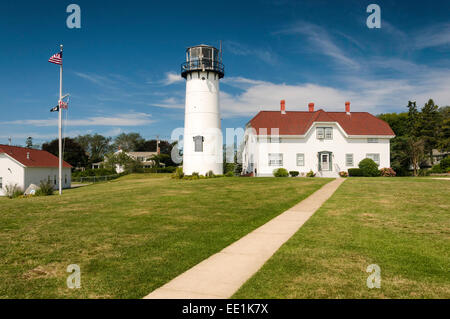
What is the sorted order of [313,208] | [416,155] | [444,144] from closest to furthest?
[313,208] → [416,155] → [444,144]

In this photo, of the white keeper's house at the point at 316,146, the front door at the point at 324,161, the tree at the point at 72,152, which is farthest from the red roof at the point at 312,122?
the tree at the point at 72,152

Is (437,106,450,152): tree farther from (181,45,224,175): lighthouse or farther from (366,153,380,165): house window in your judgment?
(181,45,224,175): lighthouse

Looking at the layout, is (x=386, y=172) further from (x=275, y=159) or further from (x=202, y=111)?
(x=202, y=111)

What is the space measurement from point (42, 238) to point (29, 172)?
32977 mm

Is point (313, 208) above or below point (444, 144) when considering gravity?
below

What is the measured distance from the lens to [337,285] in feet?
17.4

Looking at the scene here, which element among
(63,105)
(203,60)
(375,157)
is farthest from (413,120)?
(63,105)

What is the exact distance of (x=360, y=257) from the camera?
22.2 ft

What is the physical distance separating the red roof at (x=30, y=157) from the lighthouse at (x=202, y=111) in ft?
60.4

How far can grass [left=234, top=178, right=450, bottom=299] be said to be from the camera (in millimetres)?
5125

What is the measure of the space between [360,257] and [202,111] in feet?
89.7

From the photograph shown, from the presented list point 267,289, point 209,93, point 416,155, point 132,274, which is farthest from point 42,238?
point 416,155

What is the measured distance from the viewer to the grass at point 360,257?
5.12 metres
